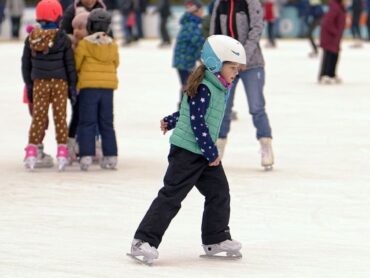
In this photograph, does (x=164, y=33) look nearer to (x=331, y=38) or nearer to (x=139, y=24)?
(x=139, y=24)

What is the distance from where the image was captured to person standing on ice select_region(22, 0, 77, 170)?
12.7 metres

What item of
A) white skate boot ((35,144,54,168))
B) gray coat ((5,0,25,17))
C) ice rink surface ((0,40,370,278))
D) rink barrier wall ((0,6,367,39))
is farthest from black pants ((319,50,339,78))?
rink barrier wall ((0,6,367,39))

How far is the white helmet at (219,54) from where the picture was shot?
8547 mm

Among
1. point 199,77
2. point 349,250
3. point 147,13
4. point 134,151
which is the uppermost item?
point 199,77

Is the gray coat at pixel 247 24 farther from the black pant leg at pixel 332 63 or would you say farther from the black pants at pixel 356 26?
the black pants at pixel 356 26

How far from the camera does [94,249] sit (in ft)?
29.3

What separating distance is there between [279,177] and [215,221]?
4044mm

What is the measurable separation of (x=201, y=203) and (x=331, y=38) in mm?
13930

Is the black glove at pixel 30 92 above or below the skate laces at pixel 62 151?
above

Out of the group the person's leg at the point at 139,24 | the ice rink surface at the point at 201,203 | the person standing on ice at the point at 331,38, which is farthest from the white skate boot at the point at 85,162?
the person's leg at the point at 139,24

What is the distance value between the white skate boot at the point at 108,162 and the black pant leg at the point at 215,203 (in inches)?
176

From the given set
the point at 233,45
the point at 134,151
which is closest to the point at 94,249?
the point at 233,45

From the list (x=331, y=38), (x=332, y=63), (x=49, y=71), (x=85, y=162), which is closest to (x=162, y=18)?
(x=332, y=63)

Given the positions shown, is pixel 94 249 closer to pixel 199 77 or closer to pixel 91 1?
pixel 199 77
